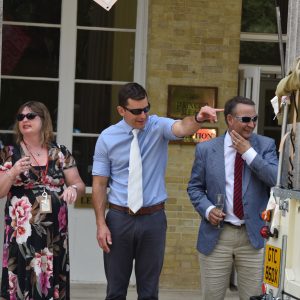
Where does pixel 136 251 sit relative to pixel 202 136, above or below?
below

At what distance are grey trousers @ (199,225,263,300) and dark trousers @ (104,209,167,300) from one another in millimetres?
398

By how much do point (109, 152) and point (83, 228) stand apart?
3199 millimetres

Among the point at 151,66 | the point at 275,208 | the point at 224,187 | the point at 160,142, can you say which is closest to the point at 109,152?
the point at 160,142

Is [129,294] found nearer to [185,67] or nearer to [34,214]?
[185,67]

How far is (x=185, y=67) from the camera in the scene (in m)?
10.2

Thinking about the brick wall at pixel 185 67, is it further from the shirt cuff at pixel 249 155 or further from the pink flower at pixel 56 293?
the shirt cuff at pixel 249 155

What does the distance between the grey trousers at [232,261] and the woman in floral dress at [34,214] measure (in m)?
1.21

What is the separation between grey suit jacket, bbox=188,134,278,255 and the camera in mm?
7227

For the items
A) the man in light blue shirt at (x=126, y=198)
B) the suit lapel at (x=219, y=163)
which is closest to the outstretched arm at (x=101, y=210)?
the man in light blue shirt at (x=126, y=198)

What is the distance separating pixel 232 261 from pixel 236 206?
0.45 metres

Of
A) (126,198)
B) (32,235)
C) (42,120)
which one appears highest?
(42,120)

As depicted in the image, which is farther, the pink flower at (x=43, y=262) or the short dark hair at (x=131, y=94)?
the pink flower at (x=43, y=262)

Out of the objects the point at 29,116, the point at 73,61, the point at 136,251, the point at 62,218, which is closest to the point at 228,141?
the point at 136,251

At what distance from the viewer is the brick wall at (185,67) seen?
10148mm
